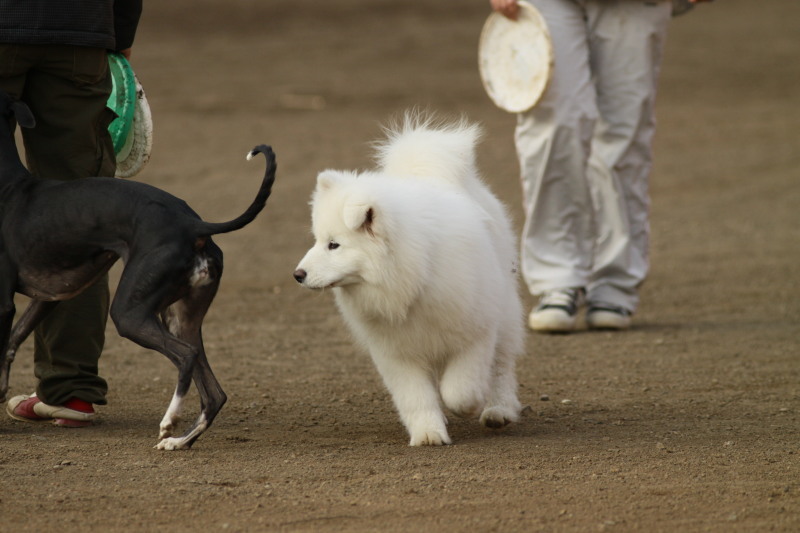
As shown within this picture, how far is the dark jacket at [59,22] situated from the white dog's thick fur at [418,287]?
1.21 metres

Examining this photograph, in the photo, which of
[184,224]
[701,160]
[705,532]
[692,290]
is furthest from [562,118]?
[701,160]

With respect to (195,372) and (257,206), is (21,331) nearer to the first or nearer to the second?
(195,372)

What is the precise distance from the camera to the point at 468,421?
590 centimetres

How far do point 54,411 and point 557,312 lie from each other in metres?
3.53

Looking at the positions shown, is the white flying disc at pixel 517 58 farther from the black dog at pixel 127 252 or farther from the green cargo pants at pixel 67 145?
the black dog at pixel 127 252

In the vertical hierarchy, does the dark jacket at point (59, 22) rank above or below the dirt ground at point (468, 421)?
above

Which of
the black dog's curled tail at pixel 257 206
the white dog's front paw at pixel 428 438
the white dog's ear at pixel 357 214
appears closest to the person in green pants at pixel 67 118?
the black dog's curled tail at pixel 257 206

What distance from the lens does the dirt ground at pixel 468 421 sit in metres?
4.31

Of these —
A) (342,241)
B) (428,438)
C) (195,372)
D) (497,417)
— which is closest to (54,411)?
(195,372)

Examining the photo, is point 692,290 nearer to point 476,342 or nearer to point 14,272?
point 476,342

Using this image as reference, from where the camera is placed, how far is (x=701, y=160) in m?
14.7

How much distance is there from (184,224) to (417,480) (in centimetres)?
138

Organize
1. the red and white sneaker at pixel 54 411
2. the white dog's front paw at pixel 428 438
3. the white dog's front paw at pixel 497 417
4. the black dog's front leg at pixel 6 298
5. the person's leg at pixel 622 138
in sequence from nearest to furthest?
the black dog's front leg at pixel 6 298 → the white dog's front paw at pixel 428 438 → the white dog's front paw at pixel 497 417 → the red and white sneaker at pixel 54 411 → the person's leg at pixel 622 138

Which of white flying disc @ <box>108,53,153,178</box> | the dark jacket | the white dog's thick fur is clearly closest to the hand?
the white dog's thick fur
